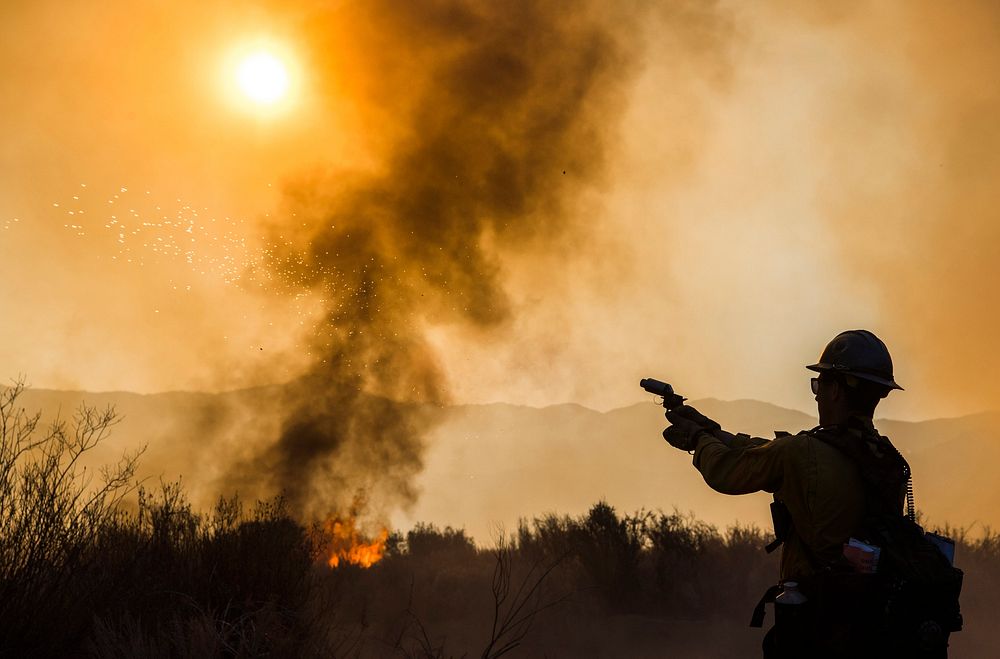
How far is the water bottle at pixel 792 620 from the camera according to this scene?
3605mm

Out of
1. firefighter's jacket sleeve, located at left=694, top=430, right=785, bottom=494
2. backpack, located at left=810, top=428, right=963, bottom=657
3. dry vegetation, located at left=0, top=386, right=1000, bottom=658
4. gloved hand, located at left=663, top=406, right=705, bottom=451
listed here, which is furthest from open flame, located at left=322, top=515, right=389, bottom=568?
backpack, located at left=810, top=428, right=963, bottom=657

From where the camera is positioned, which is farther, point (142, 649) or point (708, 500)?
point (708, 500)

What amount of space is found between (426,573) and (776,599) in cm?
1255

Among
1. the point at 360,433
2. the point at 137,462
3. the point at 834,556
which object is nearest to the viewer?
the point at 834,556

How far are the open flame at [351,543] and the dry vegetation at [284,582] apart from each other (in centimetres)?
49

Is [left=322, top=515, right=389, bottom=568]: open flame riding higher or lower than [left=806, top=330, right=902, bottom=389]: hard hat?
higher

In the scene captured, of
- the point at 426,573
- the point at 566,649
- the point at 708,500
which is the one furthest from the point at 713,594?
the point at 708,500

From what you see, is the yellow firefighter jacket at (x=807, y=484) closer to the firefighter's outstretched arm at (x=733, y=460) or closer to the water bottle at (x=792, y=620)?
the firefighter's outstretched arm at (x=733, y=460)

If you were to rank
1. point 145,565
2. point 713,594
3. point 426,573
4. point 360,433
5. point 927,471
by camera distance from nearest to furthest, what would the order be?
point 145,565 → point 713,594 → point 426,573 → point 360,433 → point 927,471

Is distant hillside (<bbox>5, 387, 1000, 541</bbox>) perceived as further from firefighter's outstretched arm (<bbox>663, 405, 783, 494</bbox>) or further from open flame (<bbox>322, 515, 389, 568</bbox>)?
firefighter's outstretched arm (<bbox>663, 405, 783, 494</bbox>)

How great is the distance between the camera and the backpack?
3.47 meters

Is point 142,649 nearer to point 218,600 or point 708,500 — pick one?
point 218,600

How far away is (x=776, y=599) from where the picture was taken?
3.69m

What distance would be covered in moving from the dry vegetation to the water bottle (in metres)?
1.11
